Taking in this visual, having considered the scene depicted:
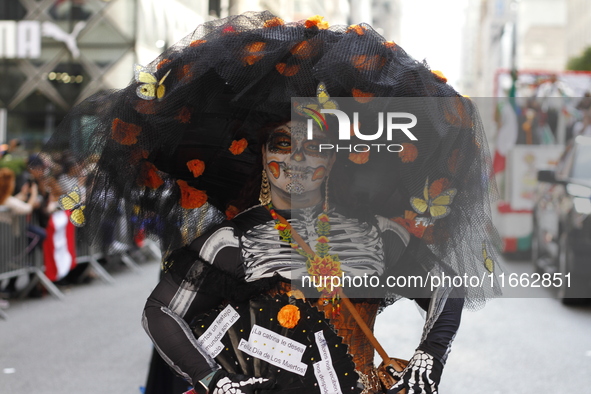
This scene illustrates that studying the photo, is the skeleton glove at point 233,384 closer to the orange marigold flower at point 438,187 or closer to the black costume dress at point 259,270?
the black costume dress at point 259,270

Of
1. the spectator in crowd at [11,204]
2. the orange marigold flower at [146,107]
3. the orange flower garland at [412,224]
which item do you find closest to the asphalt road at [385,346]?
the spectator in crowd at [11,204]

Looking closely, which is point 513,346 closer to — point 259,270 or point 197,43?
point 259,270

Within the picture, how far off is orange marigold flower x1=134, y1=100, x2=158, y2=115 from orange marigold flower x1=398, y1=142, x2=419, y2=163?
0.86 m

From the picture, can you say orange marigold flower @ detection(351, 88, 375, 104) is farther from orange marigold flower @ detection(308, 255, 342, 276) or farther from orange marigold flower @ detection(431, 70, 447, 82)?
orange marigold flower @ detection(308, 255, 342, 276)

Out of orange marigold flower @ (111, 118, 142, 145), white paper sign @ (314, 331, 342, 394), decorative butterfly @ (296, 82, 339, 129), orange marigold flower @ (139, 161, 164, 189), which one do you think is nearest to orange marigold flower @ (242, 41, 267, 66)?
decorative butterfly @ (296, 82, 339, 129)

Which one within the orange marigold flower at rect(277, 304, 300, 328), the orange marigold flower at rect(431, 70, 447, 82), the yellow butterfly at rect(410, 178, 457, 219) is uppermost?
the orange marigold flower at rect(431, 70, 447, 82)

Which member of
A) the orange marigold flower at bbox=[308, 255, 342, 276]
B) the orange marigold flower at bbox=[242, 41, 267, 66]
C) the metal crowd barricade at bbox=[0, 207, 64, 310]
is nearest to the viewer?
the orange marigold flower at bbox=[242, 41, 267, 66]

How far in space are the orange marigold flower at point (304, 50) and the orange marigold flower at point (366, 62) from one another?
6.8 inches

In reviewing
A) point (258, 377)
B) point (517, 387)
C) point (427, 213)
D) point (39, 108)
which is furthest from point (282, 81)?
point (39, 108)

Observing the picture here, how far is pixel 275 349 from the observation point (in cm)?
273

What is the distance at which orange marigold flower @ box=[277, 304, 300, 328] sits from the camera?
2729mm

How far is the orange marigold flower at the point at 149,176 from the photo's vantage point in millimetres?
2885

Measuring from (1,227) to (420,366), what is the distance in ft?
26.1

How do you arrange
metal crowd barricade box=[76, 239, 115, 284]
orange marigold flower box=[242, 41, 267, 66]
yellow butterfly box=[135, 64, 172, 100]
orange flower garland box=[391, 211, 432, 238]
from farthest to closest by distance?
1. metal crowd barricade box=[76, 239, 115, 284]
2. orange flower garland box=[391, 211, 432, 238]
3. yellow butterfly box=[135, 64, 172, 100]
4. orange marigold flower box=[242, 41, 267, 66]
